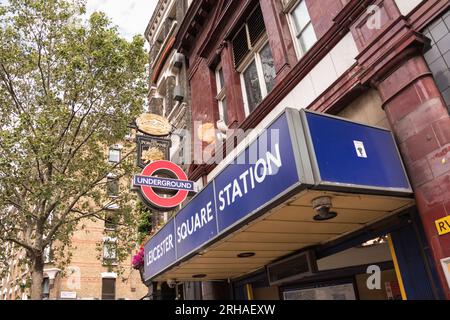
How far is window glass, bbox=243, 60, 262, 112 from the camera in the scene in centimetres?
913

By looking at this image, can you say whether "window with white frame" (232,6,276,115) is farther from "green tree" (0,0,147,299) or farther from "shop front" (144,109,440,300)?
"green tree" (0,0,147,299)

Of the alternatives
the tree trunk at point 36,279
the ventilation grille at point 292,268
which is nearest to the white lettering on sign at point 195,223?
the ventilation grille at point 292,268

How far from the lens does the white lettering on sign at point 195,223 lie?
5.56 meters

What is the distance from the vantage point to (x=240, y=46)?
10031 mm

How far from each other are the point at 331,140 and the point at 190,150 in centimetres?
842

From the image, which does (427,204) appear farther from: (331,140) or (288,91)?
(288,91)

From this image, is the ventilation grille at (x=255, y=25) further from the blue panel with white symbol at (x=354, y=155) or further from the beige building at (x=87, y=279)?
the beige building at (x=87, y=279)

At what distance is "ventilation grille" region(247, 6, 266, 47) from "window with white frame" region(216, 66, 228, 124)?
1.84 m

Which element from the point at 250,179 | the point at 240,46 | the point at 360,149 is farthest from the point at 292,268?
the point at 240,46

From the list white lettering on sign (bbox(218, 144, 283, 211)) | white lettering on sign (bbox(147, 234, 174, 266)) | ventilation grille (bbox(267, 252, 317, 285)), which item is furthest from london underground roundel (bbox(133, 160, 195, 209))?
white lettering on sign (bbox(218, 144, 283, 211))

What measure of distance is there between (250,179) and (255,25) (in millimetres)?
6280

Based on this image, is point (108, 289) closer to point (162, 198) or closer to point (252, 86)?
point (162, 198)

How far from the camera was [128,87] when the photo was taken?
15172 millimetres
